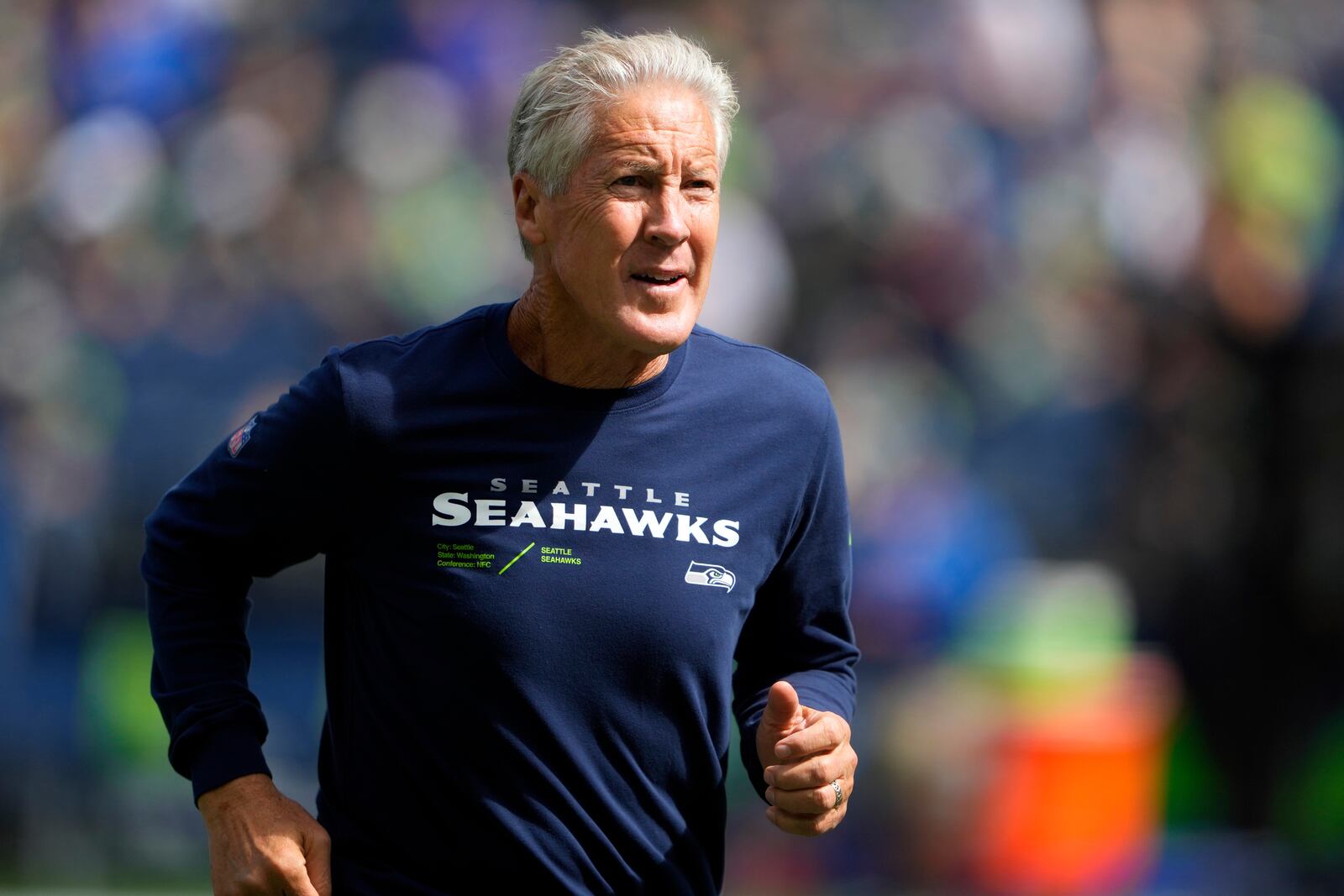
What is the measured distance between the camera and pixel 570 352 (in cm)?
275

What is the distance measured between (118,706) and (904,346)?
3.96 meters

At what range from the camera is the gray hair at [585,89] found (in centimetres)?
270

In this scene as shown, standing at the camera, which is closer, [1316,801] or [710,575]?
[710,575]

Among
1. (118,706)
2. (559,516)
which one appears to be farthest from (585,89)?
(118,706)

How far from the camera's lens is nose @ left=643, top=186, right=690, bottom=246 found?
105 inches

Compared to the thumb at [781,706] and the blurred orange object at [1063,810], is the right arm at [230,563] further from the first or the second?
the blurred orange object at [1063,810]

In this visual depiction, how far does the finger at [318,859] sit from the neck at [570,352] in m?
0.85

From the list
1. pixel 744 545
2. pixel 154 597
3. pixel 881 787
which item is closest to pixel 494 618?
pixel 744 545

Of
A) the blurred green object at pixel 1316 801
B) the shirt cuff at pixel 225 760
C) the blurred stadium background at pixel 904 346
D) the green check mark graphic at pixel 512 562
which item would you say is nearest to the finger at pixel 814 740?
the green check mark graphic at pixel 512 562

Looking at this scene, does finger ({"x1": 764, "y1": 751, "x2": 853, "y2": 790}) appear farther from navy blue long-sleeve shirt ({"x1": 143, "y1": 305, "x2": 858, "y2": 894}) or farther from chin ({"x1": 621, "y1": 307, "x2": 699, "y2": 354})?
chin ({"x1": 621, "y1": 307, "x2": 699, "y2": 354})

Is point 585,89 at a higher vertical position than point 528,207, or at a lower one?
higher

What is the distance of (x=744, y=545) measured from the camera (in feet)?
9.07

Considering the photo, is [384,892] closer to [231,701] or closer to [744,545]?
[231,701]

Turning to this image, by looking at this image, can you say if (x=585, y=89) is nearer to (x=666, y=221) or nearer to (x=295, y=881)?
(x=666, y=221)
